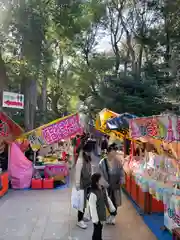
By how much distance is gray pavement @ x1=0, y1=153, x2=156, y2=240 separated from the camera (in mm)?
5461

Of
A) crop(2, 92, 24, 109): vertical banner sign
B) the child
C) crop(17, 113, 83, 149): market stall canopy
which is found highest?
crop(2, 92, 24, 109): vertical banner sign

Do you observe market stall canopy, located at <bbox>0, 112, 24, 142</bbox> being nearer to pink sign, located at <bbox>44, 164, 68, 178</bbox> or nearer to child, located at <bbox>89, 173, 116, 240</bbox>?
pink sign, located at <bbox>44, 164, 68, 178</bbox>

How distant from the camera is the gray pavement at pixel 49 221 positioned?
546 centimetres

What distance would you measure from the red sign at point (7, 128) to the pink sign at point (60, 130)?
0.97 m

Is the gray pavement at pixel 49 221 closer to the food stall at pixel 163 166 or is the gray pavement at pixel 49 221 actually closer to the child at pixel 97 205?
the food stall at pixel 163 166

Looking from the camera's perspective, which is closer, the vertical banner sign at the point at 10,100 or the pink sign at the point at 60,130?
the pink sign at the point at 60,130

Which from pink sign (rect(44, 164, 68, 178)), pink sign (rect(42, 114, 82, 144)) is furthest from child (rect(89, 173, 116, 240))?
pink sign (rect(44, 164, 68, 178))

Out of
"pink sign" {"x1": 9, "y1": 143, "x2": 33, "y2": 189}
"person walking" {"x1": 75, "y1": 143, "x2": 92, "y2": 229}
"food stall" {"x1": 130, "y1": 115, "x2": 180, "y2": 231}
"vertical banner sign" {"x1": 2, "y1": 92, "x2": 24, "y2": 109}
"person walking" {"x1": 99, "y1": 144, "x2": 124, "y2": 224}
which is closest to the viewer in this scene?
"food stall" {"x1": 130, "y1": 115, "x2": 180, "y2": 231}

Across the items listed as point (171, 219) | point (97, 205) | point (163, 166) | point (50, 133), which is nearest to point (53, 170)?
point (50, 133)

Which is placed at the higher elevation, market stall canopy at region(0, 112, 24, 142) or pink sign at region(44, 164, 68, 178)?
market stall canopy at region(0, 112, 24, 142)

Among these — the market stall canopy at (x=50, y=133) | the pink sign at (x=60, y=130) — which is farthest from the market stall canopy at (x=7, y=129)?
the pink sign at (x=60, y=130)

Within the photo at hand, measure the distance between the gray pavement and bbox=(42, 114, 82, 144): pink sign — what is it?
191 cm

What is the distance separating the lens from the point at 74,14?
14.9 m

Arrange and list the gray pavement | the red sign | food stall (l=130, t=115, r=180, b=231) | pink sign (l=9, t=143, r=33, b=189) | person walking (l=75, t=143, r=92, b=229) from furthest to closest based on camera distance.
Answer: pink sign (l=9, t=143, r=33, b=189) < the red sign < person walking (l=75, t=143, r=92, b=229) < the gray pavement < food stall (l=130, t=115, r=180, b=231)
